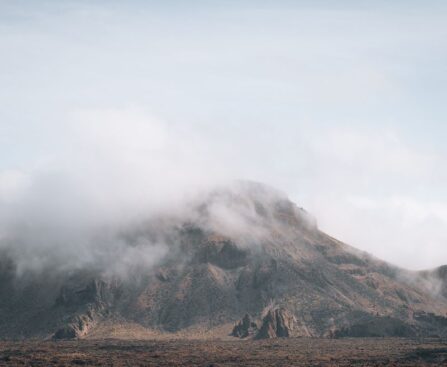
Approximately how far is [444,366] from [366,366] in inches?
762

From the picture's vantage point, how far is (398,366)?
650 ft

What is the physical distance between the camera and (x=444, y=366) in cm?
19638

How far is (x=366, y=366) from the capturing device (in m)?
198

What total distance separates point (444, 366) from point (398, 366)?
11.3m

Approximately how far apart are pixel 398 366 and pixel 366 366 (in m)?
8.06
